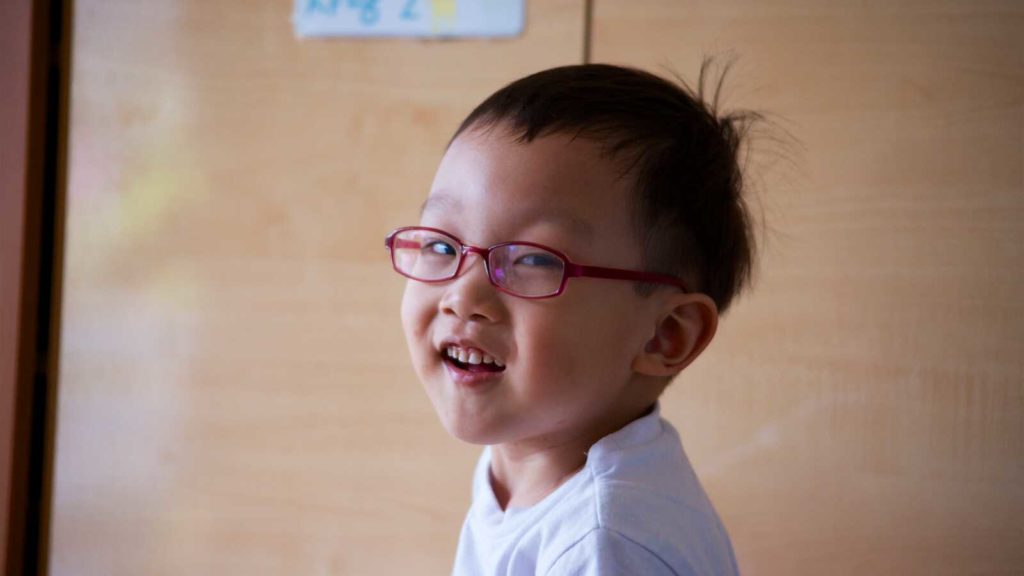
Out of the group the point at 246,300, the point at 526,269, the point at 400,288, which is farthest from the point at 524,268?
the point at 246,300

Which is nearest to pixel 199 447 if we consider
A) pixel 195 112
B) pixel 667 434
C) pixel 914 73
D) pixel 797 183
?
pixel 195 112

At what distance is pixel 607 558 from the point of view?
0.55 m

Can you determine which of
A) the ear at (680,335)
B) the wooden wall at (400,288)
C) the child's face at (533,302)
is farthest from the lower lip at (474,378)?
the wooden wall at (400,288)

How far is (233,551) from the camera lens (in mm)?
1023

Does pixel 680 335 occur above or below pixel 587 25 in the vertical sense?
below

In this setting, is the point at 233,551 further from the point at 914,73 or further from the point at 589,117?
the point at 914,73

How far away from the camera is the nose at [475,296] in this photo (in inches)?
24.0

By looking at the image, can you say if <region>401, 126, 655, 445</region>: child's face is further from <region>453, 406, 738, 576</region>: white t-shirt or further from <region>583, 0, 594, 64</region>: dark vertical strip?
<region>583, 0, 594, 64</region>: dark vertical strip

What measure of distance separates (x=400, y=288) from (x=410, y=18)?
0.95 feet

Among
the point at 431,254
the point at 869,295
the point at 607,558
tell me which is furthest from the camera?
the point at 869,295

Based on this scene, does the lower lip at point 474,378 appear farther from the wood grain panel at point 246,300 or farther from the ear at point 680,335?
the wood grain panel at point 246,300

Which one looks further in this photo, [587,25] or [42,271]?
[42,271]

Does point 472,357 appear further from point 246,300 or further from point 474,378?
point 246,300

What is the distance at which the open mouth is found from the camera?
626mm
